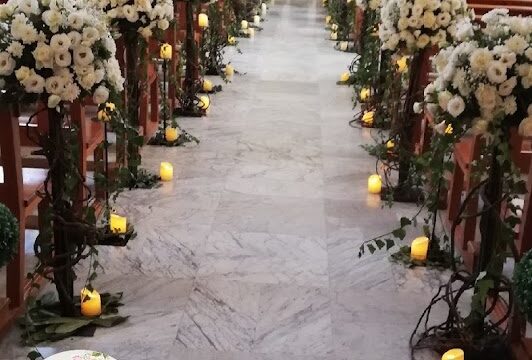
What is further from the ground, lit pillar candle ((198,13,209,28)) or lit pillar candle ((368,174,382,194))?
lit pillar candle ((198,13,209,28))

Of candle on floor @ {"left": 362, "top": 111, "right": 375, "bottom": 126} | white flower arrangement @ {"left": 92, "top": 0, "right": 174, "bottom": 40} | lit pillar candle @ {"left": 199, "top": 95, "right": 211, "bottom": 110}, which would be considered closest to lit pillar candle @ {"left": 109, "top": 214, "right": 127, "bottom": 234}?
white flower arrangement @ {"left": 92, "top": 0, "right": 174, "bottom": 40}

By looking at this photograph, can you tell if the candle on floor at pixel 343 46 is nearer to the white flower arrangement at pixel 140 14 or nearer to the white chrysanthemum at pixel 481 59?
the white flower arrangement at pixel 140 14

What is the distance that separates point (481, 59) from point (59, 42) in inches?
54.4

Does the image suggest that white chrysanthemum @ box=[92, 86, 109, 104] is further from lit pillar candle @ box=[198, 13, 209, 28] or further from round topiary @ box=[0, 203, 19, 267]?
lit pillar candle @ box=[198, 13, 209, 28]

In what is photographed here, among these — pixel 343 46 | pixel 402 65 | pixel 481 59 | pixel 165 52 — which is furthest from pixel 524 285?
pixel 343 46

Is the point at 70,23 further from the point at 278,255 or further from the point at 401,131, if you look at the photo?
the point at 401,131

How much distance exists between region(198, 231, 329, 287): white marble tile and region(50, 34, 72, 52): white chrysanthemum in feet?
4.42

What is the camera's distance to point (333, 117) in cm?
638

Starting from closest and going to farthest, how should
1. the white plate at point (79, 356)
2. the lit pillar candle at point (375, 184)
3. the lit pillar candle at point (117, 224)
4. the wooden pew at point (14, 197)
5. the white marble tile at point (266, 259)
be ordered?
the white plate at point (79, 356)
the wooden pew at point (14, 197)
the white marble tile at point (266, 259)
the lit pillar candle at point (117, 224)
the lit pillar candle at point (375, 184)

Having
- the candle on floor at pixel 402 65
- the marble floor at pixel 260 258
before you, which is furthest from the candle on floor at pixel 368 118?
the candle on floor at pixel 402 65

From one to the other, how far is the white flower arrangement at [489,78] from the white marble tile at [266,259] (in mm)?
1247

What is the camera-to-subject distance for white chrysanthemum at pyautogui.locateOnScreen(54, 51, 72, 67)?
2.70 metres

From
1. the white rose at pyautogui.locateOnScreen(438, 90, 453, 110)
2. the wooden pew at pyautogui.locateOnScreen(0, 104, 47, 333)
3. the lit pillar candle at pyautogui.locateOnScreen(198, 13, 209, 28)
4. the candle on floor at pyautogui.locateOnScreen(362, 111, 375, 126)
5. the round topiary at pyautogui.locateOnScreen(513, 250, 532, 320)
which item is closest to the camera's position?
the round topiary at pyautogui.locateOnScreen(513, 250, 532, 320)

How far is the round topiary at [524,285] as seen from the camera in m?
2.32
